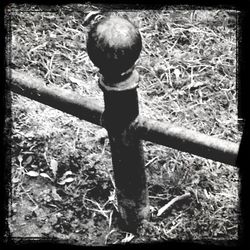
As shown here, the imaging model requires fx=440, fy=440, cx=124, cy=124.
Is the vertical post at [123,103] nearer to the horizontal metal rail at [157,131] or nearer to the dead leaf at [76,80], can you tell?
the horizontal metal rail at [157,131]

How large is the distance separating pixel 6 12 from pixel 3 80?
29cm

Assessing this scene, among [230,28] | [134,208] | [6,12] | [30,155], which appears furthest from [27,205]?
[230,28]

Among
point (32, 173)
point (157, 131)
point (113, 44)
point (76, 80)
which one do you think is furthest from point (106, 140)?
point (113, 44)

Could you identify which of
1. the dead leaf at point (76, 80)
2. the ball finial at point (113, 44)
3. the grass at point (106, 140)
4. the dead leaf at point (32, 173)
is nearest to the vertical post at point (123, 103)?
the ball finial at point (113, 44)

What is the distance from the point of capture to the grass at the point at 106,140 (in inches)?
74.2

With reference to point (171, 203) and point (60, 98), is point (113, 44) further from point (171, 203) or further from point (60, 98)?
point (171, 203)

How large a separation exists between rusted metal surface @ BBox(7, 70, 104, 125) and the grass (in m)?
0.12

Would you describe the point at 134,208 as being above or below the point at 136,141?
below

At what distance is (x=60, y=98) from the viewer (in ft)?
5.36

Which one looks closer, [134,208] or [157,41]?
[134,208]

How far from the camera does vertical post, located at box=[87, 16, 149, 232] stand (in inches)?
51.1

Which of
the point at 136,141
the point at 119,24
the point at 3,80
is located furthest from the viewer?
the point at 3,80

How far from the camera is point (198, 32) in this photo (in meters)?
2.72

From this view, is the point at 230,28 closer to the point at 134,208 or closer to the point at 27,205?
the point at 134,208
